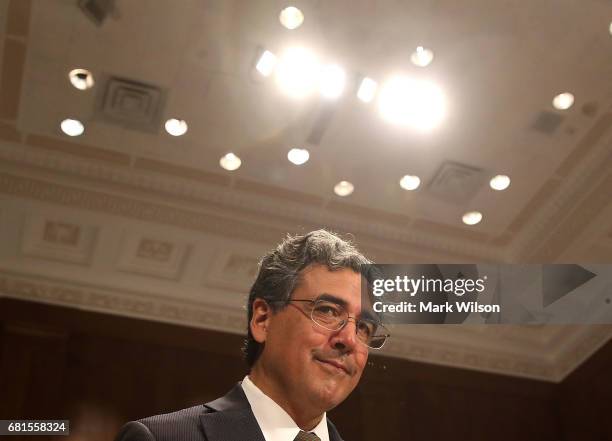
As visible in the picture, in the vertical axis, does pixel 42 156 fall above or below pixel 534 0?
below

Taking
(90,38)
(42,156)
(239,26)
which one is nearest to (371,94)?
(239,26)

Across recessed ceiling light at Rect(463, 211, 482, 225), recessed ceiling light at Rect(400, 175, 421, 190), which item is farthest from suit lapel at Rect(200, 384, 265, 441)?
recessed ceiling light at Rect(463, 211, 482, 225)

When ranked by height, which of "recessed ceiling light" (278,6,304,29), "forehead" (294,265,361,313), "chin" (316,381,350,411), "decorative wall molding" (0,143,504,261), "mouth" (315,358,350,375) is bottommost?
"chin" (316,381,350,411)

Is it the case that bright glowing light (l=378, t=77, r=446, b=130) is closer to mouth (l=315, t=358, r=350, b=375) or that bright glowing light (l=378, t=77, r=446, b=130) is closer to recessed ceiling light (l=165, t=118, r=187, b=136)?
recessed ceiling light (l=165, t=118, r=187, b=136)

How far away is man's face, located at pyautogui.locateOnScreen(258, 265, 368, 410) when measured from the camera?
181 cm

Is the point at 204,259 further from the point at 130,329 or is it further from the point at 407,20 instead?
the point at 407,20

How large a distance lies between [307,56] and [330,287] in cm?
464

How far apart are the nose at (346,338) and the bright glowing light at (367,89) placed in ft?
15.6

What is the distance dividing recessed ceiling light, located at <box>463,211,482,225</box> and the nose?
602 centimetres

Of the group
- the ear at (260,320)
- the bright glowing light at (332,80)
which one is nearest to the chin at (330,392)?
the ear at (260,320)

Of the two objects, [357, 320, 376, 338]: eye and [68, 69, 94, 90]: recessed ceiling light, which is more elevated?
[68, 69, 94, 90]: recessed ceiling light

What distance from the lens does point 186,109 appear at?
6.72 m

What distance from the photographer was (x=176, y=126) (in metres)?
6.80

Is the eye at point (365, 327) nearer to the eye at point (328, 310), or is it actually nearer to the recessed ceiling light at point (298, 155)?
the eye at point (328, 310)
